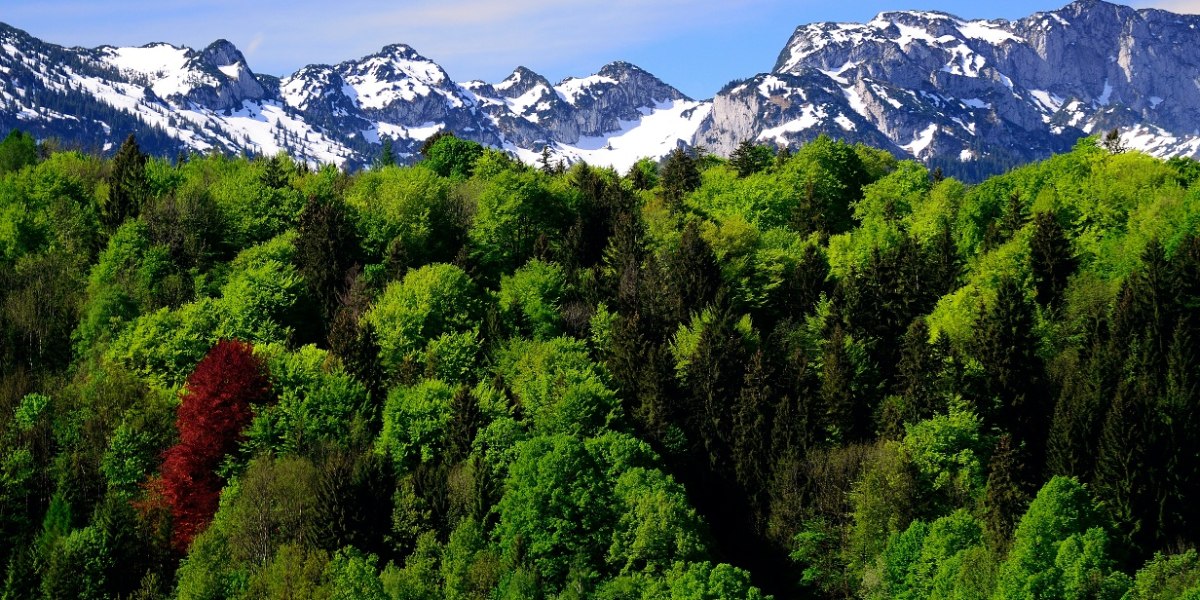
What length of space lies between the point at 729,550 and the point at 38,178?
2988 inches

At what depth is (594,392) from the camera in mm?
85500

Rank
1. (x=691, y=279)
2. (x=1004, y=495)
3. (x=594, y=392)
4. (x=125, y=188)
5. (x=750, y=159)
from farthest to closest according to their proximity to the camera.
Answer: (x=750, y=159)
(x=125, y=188)
(x=691, y=279)
(x=594, y=392)
(x=1004, y=495)

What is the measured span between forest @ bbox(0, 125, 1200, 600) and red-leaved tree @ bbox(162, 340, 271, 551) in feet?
0.70

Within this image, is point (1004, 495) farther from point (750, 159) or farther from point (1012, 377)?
point (750, 159)

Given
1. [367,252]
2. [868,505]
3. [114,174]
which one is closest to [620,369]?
[868,505]

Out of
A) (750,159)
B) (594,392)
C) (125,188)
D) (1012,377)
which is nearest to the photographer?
(594,392)

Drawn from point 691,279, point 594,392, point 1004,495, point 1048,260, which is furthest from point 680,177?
point 1004,495

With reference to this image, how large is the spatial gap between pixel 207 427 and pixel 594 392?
1011 inches

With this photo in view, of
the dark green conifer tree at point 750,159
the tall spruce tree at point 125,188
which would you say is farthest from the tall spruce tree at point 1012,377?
the tall spruce tree at point 125,188

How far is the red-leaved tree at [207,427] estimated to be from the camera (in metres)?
83.4

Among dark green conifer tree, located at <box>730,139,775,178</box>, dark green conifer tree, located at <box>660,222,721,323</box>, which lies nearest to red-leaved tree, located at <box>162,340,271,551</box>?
dark green conifer tree, located at <box>660,222,721,323</box>

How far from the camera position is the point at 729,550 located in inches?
3305

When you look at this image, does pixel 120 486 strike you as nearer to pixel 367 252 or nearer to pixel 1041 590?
pixel 367 252

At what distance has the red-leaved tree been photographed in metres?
83.4
